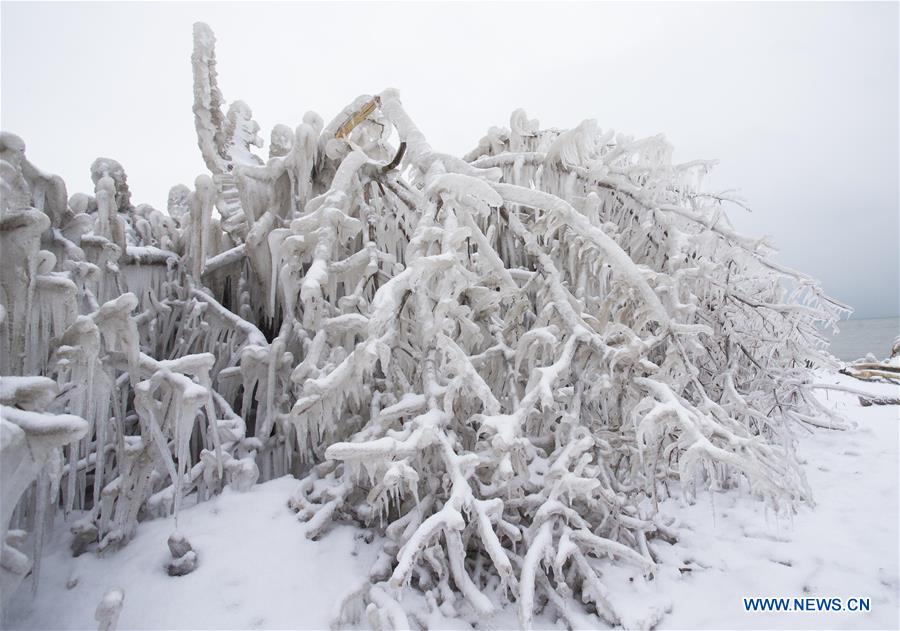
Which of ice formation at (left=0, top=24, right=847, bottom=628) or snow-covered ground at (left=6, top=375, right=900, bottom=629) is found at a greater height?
ice formation at (left=0, top=24, right=847, bottom=628)

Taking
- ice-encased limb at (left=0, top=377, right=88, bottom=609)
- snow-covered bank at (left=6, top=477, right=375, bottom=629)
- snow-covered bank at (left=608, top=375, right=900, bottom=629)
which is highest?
ice-encased limb at (left=0, top=377, right=88, bottom=609)

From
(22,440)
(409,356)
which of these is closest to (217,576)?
(22,440)

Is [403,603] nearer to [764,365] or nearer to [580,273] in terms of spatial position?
[580,273]

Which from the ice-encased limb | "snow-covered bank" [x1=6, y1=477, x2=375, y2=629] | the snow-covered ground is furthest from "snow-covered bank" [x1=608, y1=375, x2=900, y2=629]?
the ice-encased limb

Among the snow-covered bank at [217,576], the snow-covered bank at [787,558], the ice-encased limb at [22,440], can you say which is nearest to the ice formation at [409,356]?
the ice-encased limb at [22,440]

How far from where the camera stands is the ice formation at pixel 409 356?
2.25 meters

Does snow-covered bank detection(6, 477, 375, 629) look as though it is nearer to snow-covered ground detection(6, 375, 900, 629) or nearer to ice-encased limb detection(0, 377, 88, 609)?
snow-covered ground detection(6, 375, 900, 629)

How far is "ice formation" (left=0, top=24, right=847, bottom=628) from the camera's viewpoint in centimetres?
225

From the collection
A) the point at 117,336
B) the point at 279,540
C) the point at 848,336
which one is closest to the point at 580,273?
the point at 279,540

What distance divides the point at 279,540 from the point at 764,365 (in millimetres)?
4628

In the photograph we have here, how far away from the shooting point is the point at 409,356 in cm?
327

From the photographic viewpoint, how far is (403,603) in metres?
2.41

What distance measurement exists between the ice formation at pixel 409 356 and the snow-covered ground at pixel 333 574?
131 millimetres

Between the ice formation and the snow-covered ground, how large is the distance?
13cm
